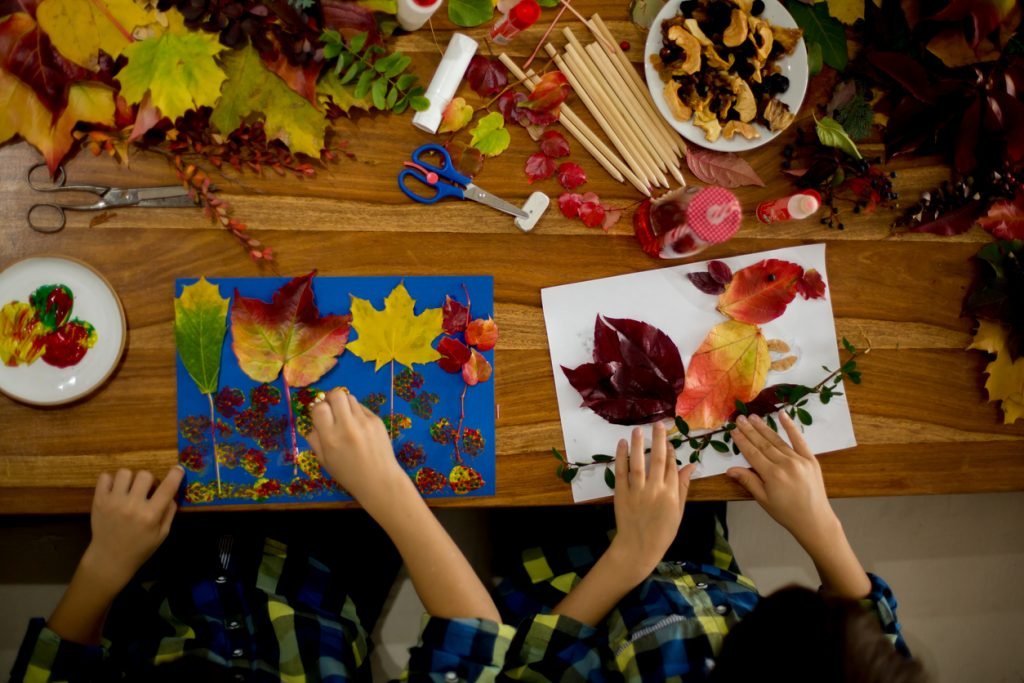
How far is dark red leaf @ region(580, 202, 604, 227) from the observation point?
0.94m

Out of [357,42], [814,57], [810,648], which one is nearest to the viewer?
[810,648]

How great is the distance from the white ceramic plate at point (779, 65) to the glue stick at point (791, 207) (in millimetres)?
91

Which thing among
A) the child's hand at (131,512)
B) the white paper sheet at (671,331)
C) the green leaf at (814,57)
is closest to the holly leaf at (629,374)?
the white paper sheet at (671,331)

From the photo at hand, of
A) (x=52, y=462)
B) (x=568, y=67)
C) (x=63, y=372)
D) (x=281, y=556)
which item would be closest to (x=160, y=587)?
(x=281, y=556)

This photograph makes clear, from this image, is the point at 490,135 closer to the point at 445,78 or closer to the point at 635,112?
the point at 445,78

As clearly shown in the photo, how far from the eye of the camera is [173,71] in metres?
0.84

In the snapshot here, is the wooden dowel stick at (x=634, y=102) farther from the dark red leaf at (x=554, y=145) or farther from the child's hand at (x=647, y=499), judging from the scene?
the child's hand at (x=647, y=499)

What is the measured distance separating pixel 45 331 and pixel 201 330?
0.20 meters

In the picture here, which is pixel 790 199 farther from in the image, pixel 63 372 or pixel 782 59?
pixel 63 372

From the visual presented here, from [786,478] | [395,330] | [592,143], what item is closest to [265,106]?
[395,330]

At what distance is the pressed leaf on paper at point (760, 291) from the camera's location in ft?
3.19

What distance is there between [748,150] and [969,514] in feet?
3.92

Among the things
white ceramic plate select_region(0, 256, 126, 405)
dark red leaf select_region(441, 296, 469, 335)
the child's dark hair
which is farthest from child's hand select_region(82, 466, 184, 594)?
the child's dark hair

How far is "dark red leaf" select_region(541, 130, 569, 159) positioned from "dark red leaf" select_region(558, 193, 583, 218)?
60 mm
